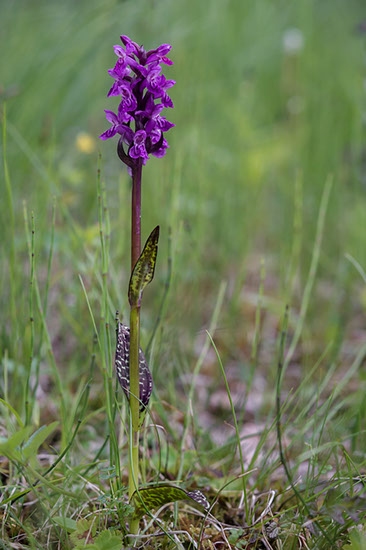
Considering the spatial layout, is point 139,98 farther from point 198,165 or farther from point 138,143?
point 198,165

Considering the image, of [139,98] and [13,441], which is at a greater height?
[139,98]

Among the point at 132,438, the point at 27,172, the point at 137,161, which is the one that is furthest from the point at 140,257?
the point at 27,172

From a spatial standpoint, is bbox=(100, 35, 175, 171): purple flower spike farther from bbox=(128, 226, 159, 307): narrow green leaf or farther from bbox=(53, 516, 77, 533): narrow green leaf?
bbox=(53, 516, 77, 533): narrow green leaf

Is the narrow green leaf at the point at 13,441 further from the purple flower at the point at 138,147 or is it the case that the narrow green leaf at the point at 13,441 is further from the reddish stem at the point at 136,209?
the purple flower at the point at 138,147

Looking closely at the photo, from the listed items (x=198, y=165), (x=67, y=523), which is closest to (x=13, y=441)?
(x=67, y=523)

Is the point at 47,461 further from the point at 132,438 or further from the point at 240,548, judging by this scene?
the point at 240,548

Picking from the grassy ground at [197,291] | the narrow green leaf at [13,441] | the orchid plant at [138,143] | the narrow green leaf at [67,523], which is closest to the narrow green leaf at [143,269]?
the orchid plant at [138,143]
